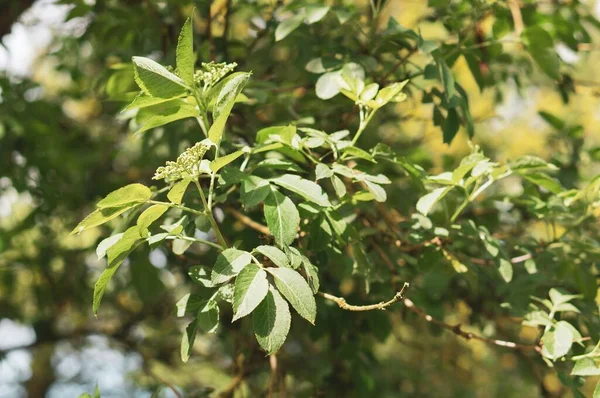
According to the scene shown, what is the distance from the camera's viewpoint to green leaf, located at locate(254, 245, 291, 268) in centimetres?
87

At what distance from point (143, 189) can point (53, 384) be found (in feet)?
9.40

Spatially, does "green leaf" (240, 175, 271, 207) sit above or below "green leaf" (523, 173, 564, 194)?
above

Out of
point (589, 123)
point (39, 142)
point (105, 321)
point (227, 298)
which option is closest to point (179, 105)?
point (227, 298)

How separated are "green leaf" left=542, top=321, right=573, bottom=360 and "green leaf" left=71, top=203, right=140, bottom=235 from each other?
25.9 inches

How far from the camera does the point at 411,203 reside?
157cm

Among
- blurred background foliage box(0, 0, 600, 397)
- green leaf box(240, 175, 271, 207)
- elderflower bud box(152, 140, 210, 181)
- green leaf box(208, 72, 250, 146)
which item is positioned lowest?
blurred background foliage box(0, 0, 600, 397)

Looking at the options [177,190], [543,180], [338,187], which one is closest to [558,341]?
[543,180]

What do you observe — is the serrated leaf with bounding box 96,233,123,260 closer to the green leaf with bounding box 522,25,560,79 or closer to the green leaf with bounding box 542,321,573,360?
the green leaf with bounding box 542,321,573,360

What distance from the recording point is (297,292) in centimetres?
83

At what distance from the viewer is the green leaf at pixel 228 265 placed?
844mm

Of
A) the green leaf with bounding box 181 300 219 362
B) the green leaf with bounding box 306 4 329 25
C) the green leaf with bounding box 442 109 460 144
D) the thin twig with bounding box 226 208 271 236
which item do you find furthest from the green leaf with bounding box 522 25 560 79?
the green leaf with bounding box 181 300 219 362

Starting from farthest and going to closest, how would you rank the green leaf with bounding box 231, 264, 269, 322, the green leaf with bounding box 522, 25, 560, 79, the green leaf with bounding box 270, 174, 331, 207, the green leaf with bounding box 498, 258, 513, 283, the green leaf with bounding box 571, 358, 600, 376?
the green leaf with bounding box 522, 25, 560, 79, the green leaf with bounding box 498, 258, 513, 283, the green leaf with bounding box 571, 358, 600, 376, the green leaf with bounding box 270, 174, 331, 207, the green leaf with bounding box 231, 264, 269, 322

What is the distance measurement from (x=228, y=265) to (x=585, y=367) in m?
0.56

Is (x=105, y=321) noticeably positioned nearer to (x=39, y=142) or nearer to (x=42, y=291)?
(x=42, y=291)
